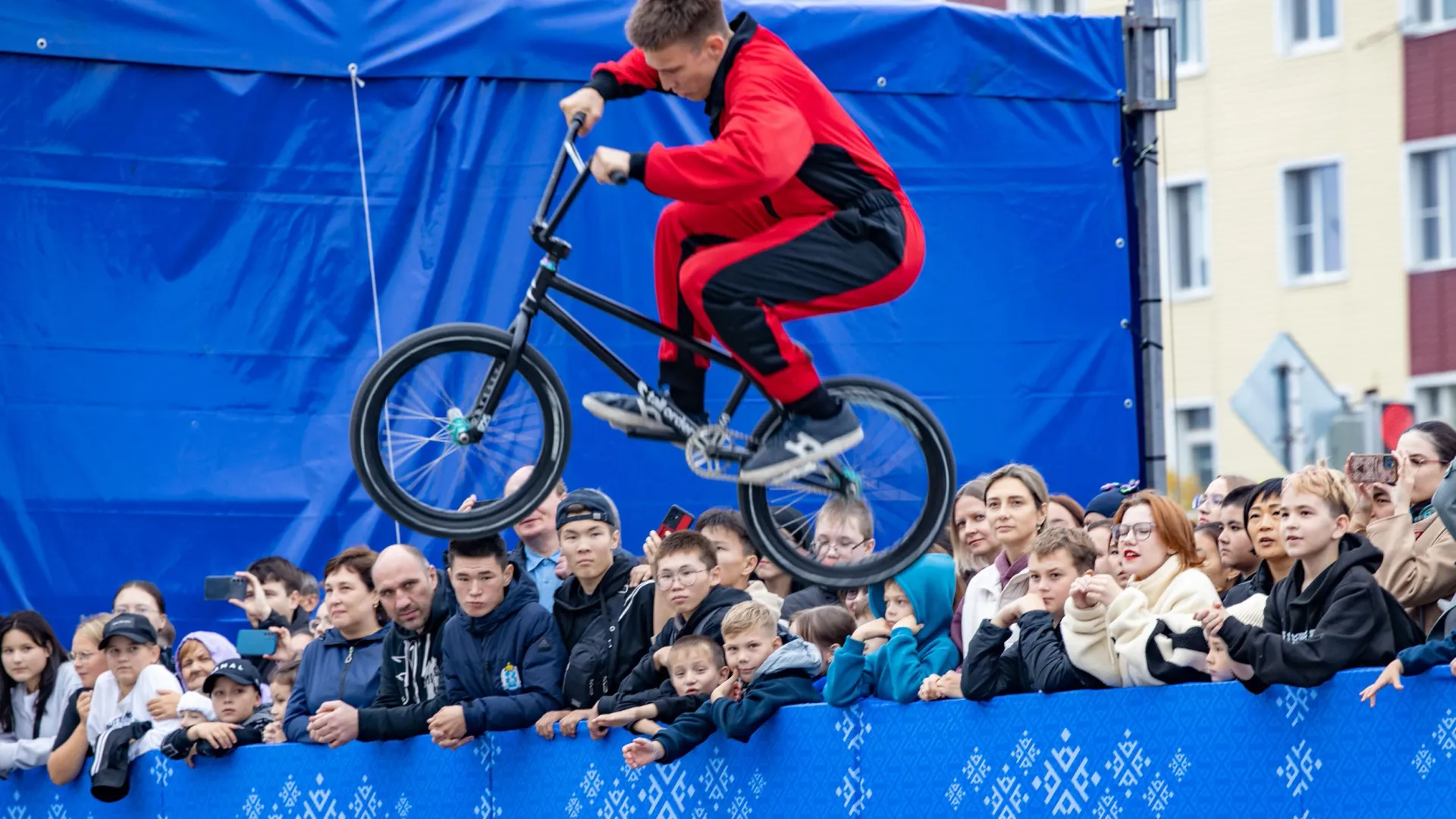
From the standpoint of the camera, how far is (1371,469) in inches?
296

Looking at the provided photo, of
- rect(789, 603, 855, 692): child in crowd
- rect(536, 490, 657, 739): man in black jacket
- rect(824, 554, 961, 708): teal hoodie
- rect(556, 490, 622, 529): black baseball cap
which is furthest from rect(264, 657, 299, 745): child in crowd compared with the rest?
rect(824, 554, 961, 708): teal hoodie

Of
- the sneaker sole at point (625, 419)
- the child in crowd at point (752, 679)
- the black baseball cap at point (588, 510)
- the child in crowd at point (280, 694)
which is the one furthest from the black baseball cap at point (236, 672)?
the sneaker sole at point (625, 419)

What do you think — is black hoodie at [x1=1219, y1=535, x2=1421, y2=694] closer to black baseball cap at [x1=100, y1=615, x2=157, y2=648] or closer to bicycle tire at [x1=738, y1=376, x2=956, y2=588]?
bicycle tire at [x1=738, y1=376, x2=956, y2=588]

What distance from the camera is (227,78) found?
9891 mm

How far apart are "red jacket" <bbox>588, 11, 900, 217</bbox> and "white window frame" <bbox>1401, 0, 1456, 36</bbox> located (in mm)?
17509

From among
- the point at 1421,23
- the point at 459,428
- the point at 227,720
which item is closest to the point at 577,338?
the point at 459,428

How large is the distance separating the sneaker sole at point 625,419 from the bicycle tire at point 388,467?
0.15 metres

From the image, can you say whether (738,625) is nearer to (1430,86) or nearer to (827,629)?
(827,629)

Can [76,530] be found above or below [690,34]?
below

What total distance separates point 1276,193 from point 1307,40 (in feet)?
5.70

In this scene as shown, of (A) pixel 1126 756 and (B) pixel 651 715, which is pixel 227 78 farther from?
(A) pixel 1126 756

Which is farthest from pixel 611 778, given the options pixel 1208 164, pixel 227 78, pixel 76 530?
pixel 1208 164

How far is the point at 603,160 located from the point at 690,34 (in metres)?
0.46

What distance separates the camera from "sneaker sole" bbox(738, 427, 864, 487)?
243 inches
